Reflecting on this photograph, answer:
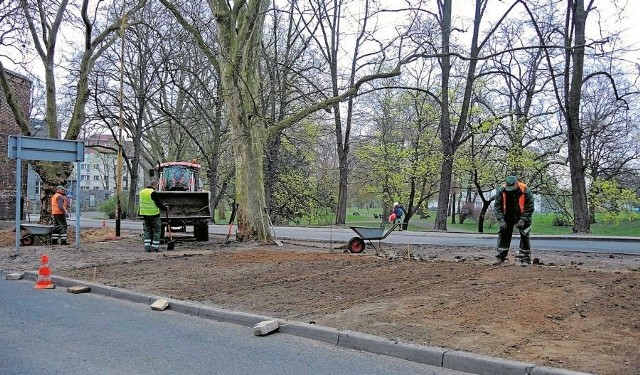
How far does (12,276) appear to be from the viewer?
432 inches

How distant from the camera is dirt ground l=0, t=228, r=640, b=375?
5.51m

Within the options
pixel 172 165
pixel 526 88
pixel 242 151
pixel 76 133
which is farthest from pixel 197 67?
pixel 526 88

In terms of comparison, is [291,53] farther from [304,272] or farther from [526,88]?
[304,272]

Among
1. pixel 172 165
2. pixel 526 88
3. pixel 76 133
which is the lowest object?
pixel 172 165

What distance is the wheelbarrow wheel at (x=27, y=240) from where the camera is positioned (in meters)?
17.2

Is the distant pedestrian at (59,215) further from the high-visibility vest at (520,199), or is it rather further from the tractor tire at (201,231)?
the high-visibility vest at (520,199)

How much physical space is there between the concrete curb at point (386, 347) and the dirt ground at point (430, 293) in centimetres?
20

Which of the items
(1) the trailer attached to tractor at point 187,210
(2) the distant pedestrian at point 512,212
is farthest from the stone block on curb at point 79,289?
(2) the distant pedestrian at point 512,212

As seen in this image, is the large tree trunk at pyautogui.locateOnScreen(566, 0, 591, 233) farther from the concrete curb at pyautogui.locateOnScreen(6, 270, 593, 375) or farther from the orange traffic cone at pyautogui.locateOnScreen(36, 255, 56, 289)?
the orange traffic cone at pyautogui.locateOnScreen(36, 255, 56, 289)

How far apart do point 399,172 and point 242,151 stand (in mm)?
25613

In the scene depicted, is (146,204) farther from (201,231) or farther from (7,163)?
(7,163)

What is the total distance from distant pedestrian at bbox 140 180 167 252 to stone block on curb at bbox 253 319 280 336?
915cm

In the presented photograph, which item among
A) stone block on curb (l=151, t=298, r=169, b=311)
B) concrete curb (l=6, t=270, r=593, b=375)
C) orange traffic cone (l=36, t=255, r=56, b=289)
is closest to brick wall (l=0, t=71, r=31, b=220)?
orange traffic cone (l=36, t=255, r=56, b=289)

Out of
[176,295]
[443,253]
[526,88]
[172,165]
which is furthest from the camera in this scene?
[526,88]
